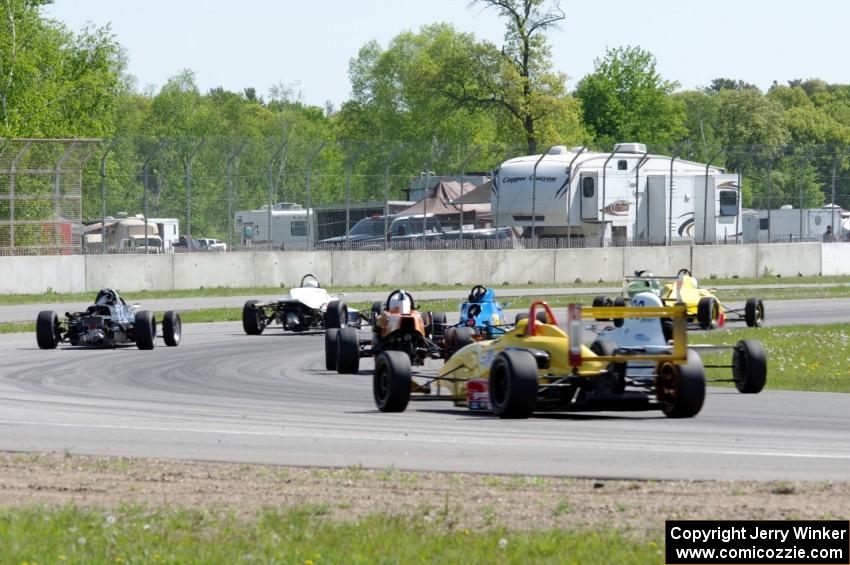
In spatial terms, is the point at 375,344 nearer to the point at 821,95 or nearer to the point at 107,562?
the point at 107,562

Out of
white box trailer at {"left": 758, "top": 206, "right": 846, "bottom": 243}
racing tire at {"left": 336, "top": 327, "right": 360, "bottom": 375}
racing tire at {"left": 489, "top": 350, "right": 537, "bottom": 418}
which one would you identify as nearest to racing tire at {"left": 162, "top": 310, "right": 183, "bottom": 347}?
racing tire at {"left": 336, "top": 327, "right": 360, "bottom": 375}

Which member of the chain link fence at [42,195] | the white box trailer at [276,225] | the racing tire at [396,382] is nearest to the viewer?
the racing tire at [396,382]

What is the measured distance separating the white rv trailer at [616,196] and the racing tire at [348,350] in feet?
92.2

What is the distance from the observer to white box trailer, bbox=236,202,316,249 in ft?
143

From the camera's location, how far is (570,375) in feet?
46.4

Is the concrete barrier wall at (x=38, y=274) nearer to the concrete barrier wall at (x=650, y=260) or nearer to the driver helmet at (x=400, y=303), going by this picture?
the concrete barrier wall at (x=650, y=260)

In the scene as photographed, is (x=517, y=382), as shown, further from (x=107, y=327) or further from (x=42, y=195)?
(x=42, y=195)

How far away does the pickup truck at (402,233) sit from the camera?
150 feet

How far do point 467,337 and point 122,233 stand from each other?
3060cm

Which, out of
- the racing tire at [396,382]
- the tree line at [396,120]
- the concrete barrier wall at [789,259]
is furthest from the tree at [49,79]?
the racing tire at [396,382]

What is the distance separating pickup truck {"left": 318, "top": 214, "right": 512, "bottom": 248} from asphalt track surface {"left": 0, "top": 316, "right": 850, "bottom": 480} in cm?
2576

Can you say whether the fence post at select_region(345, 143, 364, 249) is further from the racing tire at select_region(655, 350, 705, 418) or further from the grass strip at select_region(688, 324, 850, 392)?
the racing tire at select_region(655, 350, 705, 418)

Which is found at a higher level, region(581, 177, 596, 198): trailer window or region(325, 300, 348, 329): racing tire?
region(581, 177, 596, 198): trailer window

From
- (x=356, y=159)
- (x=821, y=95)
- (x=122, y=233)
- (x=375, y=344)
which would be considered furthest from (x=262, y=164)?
(x=821, y=95)
